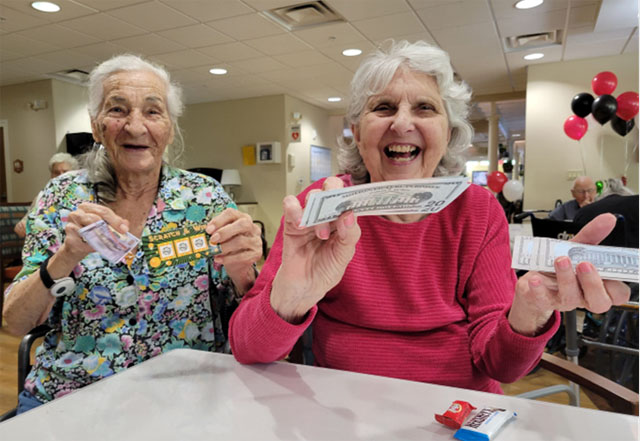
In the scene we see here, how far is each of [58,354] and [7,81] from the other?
7.26 meters

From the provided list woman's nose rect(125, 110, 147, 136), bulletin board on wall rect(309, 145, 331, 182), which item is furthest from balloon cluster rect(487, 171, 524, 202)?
woman's nose rect(125, 110, 147, 136)

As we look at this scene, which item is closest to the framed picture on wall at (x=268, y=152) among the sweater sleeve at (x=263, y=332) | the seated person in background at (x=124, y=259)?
the seated person in background at (x=124, y=259)

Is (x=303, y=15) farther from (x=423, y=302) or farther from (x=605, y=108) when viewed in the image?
(x=423, y=302)

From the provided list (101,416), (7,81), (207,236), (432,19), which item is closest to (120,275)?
(207,236)

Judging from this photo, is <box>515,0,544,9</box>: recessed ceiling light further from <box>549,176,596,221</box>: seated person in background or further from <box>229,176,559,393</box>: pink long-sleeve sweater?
<box>229,176,559,393</box>: pink long-sleeve sweater

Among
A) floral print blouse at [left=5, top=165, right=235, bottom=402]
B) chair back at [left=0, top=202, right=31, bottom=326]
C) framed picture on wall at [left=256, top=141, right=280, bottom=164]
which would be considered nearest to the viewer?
floral print blouse at [left=5, top=165, right=235, bottom=402]

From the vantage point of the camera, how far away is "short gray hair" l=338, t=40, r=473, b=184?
3.95 feet

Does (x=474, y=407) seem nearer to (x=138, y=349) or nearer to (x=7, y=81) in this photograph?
(x=138, y=349)

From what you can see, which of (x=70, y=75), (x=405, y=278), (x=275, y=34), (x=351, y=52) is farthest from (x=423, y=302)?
(x=70, y=75)

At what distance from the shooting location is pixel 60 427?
72 cm

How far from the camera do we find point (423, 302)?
1.10 meters

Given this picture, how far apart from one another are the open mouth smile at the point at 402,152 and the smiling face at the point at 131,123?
29.2 inches

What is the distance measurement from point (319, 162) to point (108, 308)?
8.18 m

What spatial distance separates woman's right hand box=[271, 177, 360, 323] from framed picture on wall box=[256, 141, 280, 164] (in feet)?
23.7
